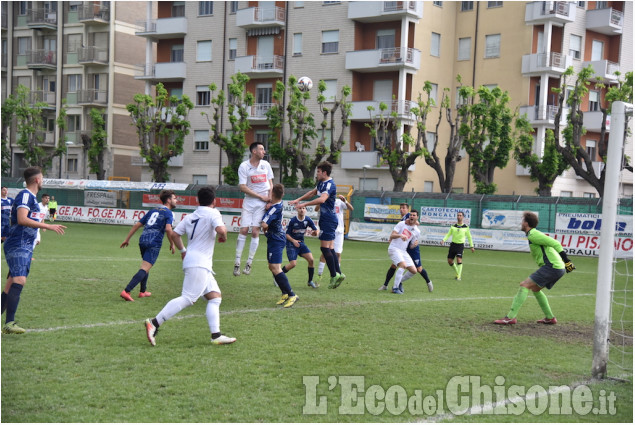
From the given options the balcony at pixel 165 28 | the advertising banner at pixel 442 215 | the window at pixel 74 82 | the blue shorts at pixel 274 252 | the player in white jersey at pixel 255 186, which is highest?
the balcony at pixel 165 28

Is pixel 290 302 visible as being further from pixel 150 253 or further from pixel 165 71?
pixel 165 71

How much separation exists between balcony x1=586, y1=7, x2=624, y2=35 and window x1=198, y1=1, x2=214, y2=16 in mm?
25386

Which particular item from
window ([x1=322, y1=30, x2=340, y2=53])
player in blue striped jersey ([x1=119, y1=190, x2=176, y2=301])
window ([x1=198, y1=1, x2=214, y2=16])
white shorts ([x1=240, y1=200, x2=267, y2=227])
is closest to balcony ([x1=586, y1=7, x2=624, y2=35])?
window ([x1=322, y1=30, x2=340, y2=53])

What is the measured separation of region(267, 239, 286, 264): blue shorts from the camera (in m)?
11.7

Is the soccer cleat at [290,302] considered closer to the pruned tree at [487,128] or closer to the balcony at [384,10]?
the pruned tree at [487,128]

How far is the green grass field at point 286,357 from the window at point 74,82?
1891 inches

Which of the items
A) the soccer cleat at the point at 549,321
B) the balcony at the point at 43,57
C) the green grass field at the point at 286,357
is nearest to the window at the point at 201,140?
the balcony at the point at 43,57

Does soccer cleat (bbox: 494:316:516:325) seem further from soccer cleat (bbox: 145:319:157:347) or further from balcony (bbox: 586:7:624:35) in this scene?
balcony (bbox: 586:7:624:35)

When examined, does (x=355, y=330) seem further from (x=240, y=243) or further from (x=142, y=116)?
(x=142, y=116)

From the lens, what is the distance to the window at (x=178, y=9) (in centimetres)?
5472

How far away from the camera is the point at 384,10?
151ft

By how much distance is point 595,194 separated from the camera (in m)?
50.5

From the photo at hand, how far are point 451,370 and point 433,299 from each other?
6.31m

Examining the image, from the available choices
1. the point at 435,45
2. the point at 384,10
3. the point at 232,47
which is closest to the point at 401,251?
the point at 384,10
